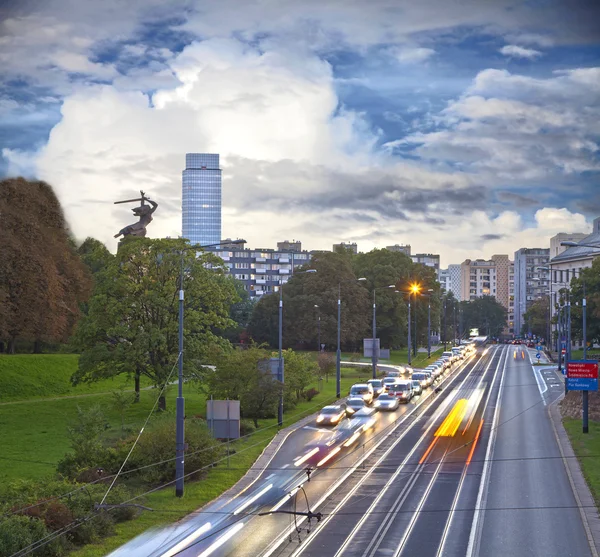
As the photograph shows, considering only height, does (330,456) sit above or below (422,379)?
below

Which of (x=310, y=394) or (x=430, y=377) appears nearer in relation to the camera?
(x=310, y=394)

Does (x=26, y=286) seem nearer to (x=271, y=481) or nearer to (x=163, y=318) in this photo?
(x=163, y=318)

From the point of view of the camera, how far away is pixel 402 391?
6297cm

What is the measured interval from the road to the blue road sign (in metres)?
3.12

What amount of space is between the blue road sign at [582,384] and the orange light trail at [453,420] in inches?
281

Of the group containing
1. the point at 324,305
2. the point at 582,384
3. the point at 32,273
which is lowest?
the point at 582,384

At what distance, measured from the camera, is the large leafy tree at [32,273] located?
61406mm

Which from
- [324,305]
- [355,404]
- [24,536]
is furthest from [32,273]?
[324,305]

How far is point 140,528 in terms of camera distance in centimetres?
2475

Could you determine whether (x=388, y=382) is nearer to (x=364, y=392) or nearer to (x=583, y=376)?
(x=364, y=392)

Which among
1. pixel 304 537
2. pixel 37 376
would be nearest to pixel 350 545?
pixel 304 537

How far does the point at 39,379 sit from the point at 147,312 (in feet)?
48.3

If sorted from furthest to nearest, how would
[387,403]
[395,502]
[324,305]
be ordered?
[324,305] < [387,403] < [395,502]

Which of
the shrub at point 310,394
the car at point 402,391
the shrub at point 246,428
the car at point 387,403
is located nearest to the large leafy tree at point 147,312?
the shrub at point 246,428
